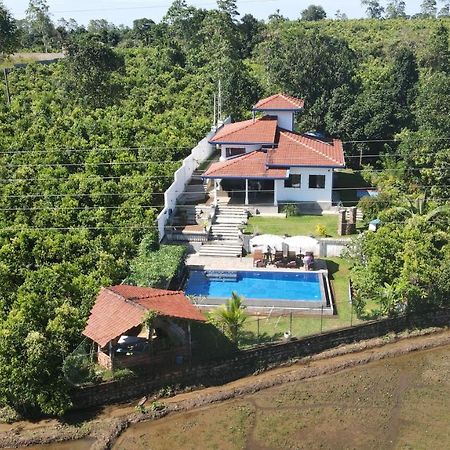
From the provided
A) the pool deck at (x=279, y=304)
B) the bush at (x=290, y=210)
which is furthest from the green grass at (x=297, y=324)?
the bush at (x=290, y=210)

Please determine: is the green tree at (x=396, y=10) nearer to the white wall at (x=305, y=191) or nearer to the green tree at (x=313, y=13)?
the green tree at (x=313, y=13)

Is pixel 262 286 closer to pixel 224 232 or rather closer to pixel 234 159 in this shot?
pixel 224 232

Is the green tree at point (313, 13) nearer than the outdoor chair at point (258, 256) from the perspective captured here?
No

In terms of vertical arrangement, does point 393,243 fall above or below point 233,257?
above

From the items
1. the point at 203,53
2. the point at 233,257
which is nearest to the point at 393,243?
the point at 233,257

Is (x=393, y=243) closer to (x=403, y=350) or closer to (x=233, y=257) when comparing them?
(x=403, y=350)

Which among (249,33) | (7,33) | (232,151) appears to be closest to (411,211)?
(232,151)

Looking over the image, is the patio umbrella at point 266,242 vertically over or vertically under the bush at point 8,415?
over
